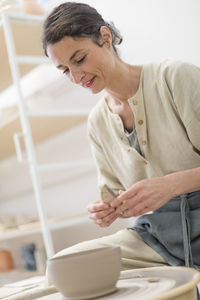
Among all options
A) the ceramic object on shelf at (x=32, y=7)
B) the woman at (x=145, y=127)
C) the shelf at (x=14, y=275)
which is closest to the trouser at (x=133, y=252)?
the woman at (x=145, y=127)

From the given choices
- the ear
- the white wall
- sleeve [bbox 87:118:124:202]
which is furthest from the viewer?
the white wall

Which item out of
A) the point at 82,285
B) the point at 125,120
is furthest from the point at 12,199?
the point at 82,285

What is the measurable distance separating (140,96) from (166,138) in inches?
5.9

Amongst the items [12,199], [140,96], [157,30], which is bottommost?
[12,199]

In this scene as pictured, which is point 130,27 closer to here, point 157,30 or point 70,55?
point 157,30

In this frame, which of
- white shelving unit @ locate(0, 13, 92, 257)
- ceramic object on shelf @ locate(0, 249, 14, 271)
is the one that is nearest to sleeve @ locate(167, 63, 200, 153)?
white shelving unit @ locate(0, 13, 92, 257)

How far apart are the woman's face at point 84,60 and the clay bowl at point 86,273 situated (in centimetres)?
63

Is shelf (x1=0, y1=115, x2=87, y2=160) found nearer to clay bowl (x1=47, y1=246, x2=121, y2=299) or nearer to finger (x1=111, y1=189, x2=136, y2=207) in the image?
finger (x1=111, y1=189, x2=136, y2=207)

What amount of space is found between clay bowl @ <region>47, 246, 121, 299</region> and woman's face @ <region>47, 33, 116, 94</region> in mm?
631

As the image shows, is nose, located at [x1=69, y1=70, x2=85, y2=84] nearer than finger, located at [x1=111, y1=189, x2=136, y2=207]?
No

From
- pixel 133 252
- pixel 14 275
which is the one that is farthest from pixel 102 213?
pixel 14 275

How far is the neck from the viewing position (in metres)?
1.42

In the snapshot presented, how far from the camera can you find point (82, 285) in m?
0.85

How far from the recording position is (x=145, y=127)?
138 cm
